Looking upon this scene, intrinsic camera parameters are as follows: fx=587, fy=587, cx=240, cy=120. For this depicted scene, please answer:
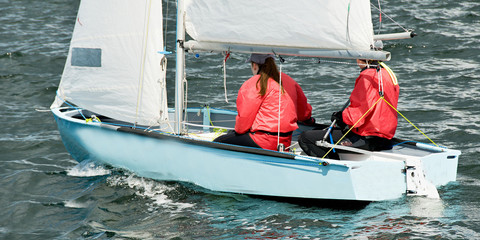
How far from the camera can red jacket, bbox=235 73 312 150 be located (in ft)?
19.0

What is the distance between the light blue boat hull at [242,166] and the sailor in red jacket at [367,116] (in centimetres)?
27

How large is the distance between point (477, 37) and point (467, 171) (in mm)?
7436

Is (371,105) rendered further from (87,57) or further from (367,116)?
(87,57)

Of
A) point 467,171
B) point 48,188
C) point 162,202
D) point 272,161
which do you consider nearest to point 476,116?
point 467,171

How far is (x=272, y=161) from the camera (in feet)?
18.6

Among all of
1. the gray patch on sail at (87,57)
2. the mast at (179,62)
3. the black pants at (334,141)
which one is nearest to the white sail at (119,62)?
the gray patch on sail at (87,57)

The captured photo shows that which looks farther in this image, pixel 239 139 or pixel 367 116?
pixel 239 139

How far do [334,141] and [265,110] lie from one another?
759 millimetres

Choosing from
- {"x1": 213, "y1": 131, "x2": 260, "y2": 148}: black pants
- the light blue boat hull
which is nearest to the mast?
the light blue boat hull

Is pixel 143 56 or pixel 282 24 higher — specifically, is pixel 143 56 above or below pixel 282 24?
below

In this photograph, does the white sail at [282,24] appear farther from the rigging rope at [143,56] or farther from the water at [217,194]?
the water at [217,194]

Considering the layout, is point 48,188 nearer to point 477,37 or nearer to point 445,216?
point 445,216

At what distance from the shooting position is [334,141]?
5.88 m

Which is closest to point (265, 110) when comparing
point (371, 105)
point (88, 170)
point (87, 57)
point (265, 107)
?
point (265, 107)
